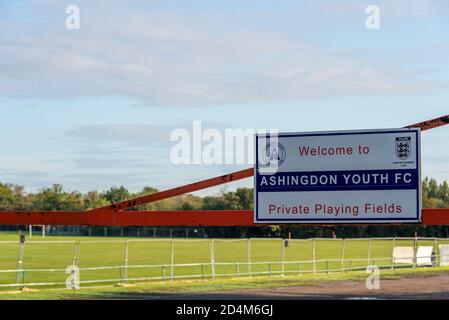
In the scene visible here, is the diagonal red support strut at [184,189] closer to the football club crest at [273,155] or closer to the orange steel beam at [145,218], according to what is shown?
the orange steel beam at [145,218]

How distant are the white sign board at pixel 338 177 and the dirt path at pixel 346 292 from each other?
9.93 meters

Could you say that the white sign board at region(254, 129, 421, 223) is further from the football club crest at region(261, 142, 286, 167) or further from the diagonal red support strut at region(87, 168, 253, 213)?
the diagonal red support strut at region(87, 168, 253, 213)

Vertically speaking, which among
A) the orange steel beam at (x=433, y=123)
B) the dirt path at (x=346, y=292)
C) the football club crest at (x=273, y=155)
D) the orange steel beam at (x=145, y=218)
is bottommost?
the dirt path at (x=346, y=292)

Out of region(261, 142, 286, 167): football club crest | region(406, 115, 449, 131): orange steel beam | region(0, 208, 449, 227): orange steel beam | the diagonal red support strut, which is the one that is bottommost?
region(0, 208, 449, 227): orange steel beam

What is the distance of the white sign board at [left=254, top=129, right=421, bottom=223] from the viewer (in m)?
15.9

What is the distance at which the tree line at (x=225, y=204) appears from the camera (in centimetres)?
5154

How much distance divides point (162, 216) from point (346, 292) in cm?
1586

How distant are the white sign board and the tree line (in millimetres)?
11540

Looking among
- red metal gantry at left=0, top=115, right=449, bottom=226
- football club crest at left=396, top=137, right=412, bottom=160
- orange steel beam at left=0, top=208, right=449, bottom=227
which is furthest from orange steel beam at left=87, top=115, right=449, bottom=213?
football club crest at left=396, top=137, right=412, bottom=160

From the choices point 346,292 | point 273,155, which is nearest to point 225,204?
point 346,292

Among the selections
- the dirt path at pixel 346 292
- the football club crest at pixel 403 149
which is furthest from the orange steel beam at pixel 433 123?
the dirt path at pixel 346 292

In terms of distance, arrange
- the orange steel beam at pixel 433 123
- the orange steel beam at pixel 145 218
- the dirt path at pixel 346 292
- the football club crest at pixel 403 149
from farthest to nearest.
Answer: the dirt path at pixel 346 292, the football club crest at pixel 403 149, the orange steel beam at pixel 433 123, the orange steel beam at pixel 145 218

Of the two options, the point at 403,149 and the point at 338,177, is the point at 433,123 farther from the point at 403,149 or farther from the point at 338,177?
the point at 338,177

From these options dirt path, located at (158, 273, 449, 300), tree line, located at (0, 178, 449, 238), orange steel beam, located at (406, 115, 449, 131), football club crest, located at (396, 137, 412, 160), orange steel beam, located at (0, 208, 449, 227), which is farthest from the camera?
tree line, located at (0, 178, 449, 238)
